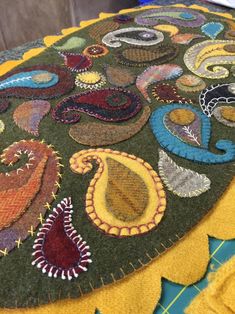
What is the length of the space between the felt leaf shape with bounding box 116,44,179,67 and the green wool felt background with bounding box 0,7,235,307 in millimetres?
229

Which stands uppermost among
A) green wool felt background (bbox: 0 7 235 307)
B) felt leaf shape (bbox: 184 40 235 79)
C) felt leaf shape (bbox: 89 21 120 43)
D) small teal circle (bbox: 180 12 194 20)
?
felt leaf shape (bbox: 89 21 120 43)

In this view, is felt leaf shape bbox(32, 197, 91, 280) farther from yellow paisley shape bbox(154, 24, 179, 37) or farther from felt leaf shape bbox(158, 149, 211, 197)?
yellow paisley shape bbox(154, 24, 179, 37)

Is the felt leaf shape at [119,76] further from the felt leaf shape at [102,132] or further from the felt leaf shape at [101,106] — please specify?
the felt leaf shape at [102,132]

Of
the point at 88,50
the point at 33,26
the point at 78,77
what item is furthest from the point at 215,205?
the point at 33,26

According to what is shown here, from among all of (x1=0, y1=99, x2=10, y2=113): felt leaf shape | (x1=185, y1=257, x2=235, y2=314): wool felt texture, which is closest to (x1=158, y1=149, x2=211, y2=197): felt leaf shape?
(x1=185, y1=257, x2=235, y2=314): wool felt texture

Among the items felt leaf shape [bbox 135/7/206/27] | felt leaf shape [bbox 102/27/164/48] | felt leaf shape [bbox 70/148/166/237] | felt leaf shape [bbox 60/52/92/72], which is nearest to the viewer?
felt leaf shape [bbox 70/148/166/237]

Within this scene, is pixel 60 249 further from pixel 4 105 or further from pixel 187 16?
pixel 187 16

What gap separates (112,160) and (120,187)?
0.22ft

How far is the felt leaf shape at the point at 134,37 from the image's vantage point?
3.17ft

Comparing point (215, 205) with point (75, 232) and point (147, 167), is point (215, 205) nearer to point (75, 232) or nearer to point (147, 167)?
point (147, 167)

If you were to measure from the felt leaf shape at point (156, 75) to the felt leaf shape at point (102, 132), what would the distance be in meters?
0.13

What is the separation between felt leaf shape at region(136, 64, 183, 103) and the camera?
0.81 meters

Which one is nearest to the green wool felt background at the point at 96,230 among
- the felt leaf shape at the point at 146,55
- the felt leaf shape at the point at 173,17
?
the felt leaf shape at the point at 146,55

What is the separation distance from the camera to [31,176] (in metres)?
0.59
